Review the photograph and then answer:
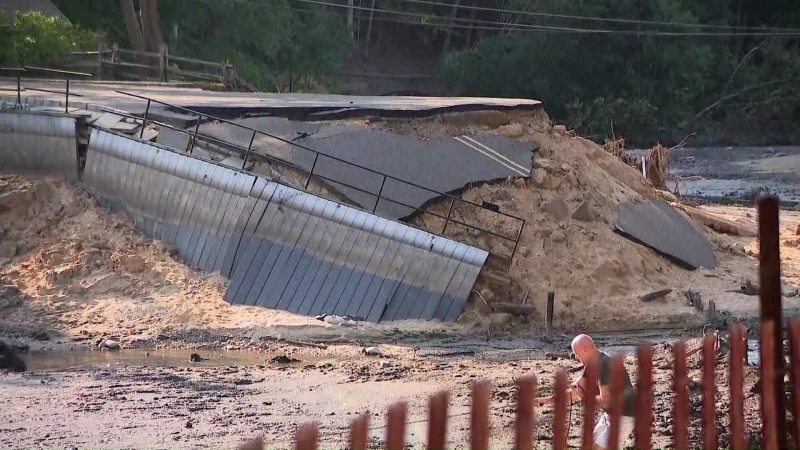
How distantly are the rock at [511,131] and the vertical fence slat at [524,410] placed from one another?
14.1 meters

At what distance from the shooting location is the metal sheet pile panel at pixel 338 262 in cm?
1534

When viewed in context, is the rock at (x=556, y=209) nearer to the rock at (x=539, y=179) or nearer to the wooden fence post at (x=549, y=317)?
the rock at (x=539, y=179)

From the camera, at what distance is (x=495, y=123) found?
18.8 metres

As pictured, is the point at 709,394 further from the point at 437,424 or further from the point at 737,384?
the point at 437,424

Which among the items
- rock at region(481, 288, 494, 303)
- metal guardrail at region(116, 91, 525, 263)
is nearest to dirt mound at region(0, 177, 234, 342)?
metal guardrail at region(116, 91, 525, 263)

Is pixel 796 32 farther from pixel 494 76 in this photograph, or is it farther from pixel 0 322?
pixel 0 322

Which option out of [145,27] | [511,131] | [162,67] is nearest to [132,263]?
[511,131]

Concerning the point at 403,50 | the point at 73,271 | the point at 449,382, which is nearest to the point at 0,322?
the point at 73,271

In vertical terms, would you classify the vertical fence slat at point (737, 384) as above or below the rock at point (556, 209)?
below

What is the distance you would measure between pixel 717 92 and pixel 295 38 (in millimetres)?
20225

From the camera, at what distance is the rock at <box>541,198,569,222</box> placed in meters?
17.4

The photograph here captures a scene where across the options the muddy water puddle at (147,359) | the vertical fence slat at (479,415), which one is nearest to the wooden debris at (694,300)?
the muddy water puddle at (147,359)

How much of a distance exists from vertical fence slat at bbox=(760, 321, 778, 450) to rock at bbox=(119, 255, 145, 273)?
12.3 m

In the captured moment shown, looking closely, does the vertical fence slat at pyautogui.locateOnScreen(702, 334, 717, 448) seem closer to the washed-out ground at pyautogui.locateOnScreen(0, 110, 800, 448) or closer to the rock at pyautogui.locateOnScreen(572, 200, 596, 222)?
the washed-out ground at pyautogui.locateOnScreen(0, 110, 800, 448)
